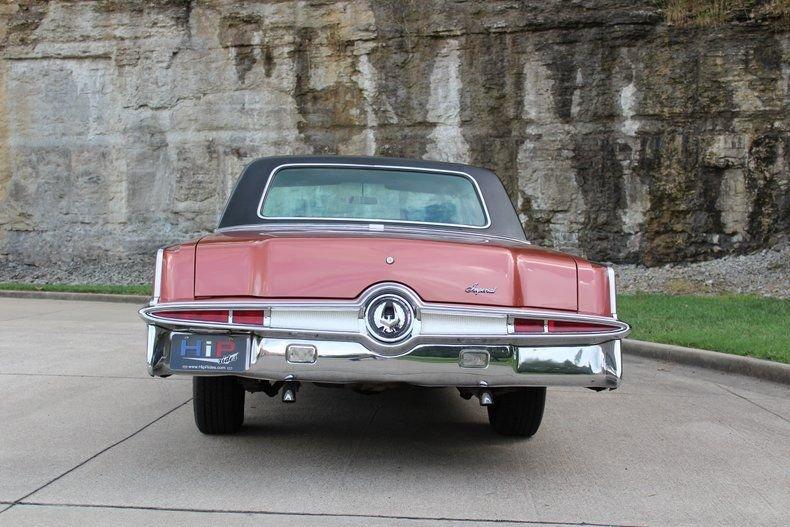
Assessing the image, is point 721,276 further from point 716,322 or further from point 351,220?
point 351,220

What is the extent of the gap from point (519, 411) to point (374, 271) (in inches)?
62.2

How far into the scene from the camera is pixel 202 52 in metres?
20.7

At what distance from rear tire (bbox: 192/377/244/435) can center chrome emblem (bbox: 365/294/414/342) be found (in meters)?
1.10

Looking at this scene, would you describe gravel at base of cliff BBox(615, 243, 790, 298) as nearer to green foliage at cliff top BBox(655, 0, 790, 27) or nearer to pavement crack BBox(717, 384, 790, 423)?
green foliage at cliff top BBox(655, 0, 790, 27)

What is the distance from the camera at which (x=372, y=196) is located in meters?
5.64

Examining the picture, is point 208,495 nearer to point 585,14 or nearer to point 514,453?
point 514,453

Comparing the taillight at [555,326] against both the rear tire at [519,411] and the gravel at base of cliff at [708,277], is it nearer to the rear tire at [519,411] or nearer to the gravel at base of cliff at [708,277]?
the rear tire at [519,411]

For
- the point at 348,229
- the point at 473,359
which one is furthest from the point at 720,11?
the point at 473,359

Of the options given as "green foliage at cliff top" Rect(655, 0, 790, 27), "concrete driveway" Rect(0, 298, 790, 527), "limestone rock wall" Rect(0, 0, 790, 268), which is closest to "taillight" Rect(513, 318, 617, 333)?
"concrete driveway" Rect(0, 298, 790, 527)

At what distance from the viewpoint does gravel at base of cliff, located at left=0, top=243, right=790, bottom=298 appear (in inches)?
627

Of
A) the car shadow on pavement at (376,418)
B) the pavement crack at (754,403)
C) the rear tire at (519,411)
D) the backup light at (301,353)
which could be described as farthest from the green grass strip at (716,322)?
the backup light at (301,353)

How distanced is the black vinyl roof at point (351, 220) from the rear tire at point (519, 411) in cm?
92

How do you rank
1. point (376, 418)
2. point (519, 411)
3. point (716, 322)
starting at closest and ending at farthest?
point (519, 411) → point (376, 418) → point (716, 322)

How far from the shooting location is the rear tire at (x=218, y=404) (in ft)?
16.7
